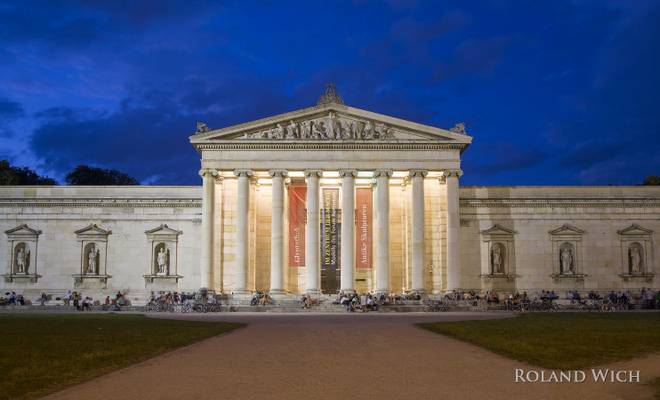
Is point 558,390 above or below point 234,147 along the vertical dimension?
below

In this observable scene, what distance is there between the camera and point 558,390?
16.0 m

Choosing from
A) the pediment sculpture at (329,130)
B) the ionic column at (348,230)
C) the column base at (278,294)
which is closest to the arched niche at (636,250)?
the pediment sculpture at (329,130)

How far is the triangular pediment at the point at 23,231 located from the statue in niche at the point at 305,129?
27560 mm

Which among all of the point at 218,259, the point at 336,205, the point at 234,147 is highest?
the point at 234,147

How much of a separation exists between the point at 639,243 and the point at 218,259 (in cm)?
4054

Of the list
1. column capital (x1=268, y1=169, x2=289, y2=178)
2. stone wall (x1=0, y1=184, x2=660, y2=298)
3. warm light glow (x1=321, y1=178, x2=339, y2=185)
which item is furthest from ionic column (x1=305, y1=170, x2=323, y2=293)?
stone wall (x1=0, y1=184, x2=660, y2=298)

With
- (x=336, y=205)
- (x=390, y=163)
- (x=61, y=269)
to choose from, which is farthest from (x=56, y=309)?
(x=390, y=163)

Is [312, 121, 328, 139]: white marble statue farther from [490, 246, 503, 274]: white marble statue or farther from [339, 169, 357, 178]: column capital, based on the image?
[490, 246, 503, 274]: white marble statue

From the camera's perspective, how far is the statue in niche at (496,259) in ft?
232

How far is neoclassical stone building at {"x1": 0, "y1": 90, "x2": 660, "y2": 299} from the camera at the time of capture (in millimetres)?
65250

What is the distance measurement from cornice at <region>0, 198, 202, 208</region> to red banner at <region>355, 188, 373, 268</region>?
50.8 ft

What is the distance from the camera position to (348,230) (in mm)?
64688

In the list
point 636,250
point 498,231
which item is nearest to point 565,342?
point 498,231

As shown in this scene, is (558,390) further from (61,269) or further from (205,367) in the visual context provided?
(61,269)
